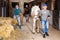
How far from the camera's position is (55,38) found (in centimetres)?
1123

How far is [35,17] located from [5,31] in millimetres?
5630

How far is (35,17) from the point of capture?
12.8m

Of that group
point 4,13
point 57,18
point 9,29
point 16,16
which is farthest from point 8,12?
point 9,29

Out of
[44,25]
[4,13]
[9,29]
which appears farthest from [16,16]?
[9,29]

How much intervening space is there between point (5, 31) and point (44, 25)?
466cm

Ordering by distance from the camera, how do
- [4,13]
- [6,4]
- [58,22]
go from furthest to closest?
[6,4] < [4,13] < [58,22]

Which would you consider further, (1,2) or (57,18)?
(1,2)

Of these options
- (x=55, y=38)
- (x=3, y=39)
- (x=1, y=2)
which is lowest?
(x=55, y=38)

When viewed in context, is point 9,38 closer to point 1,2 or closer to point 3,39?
point 3,39

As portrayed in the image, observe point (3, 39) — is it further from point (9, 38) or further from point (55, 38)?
point (55, 38)

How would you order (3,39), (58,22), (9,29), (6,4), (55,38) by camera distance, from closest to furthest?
(3,39) → (9,29) → (55,38) → (58,22) → (6,4)

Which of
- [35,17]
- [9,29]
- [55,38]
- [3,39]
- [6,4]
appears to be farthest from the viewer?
[6,4]

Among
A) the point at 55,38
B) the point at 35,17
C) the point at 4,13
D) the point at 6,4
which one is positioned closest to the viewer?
the point at 55,38

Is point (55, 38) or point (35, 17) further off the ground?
point (35, 17)
